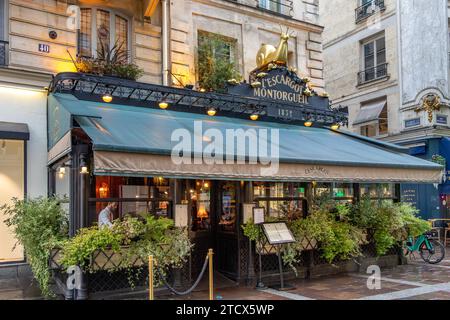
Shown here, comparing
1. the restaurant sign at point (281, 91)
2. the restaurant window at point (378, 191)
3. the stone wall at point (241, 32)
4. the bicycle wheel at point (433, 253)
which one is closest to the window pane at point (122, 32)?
the stone wall at point (241, 32)

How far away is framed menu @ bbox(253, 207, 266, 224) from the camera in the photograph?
920 cm

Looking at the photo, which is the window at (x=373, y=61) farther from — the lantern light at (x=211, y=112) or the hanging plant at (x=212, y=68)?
the lantern light at (x=211, y=112)

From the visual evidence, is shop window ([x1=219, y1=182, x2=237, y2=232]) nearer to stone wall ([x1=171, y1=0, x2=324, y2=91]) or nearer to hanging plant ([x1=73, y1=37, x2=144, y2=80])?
stone wall ([x1=171, y1=0, x2=324, y2=91])

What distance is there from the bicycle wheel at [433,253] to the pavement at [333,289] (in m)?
1.56

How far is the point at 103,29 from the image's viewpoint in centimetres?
1108

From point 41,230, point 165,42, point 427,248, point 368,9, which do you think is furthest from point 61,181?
point 368,9

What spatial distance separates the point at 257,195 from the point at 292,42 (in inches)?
259

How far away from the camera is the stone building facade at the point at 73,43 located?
383 inches

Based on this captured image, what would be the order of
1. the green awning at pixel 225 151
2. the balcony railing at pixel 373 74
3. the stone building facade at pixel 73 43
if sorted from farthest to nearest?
the balcony railing at pixel 373 74 → the stone building facade at pixel 73 43 → the green awning at pixel 225 151

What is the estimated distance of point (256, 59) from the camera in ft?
41.9

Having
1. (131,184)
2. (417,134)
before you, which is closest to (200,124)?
(131,184)

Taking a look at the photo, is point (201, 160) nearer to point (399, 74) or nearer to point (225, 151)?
point (225, 151)

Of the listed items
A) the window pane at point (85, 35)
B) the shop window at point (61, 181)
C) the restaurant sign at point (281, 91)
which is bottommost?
the shop window at point (61, 181)

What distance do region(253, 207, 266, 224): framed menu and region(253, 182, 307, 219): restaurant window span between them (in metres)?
0.52
